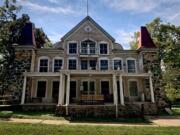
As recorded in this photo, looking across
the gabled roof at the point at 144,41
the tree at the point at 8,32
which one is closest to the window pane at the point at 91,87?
the gabled roof at the point at 144,41

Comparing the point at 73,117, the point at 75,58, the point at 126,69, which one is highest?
the point at 75,58

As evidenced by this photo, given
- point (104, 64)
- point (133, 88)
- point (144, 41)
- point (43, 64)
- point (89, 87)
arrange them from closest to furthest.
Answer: point (89, 87)
point (133, 88)
point (43, 64)
point (104, 64)
point (144, 41)

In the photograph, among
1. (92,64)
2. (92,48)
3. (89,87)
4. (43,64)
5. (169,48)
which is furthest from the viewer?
(169,48)

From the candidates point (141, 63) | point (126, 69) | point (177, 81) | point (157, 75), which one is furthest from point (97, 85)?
point (177, 81)

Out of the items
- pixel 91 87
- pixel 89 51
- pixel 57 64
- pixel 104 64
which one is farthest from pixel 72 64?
pixel 104 64

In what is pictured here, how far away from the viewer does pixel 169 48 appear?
30406 mm

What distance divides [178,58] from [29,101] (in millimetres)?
24162

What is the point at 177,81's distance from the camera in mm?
28875

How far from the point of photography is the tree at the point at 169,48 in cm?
2780

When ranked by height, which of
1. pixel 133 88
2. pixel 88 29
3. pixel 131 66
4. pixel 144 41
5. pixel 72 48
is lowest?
pixel 133 88

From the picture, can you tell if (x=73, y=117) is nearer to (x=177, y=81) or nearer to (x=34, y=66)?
(x=34, y=66)

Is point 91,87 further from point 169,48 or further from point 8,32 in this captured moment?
point 169,48

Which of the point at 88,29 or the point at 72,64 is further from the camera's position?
the point at 88,29

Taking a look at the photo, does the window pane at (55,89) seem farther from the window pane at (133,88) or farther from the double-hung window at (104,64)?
the window pane at (133,88)
